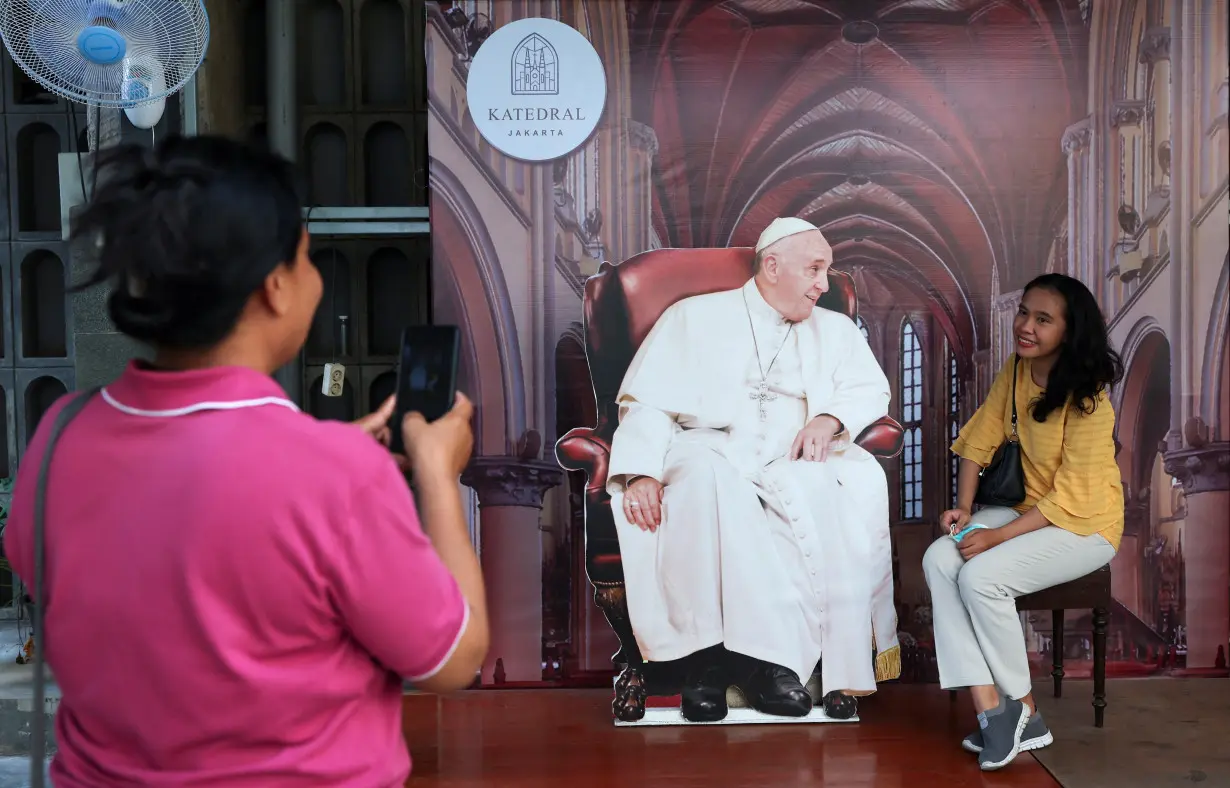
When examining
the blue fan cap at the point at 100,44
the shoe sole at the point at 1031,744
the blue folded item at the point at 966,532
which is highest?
the blue fan cap at the point at 100,44

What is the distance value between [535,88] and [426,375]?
310 centimetres

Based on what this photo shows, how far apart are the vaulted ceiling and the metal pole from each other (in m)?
1.83

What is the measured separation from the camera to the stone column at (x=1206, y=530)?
14.2ft

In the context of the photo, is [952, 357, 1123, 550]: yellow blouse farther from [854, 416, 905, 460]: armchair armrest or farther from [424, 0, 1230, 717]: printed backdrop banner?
[424, 0, 1230, 717]: printed backdrop banner

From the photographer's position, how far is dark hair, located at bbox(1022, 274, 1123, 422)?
3510 millimetres

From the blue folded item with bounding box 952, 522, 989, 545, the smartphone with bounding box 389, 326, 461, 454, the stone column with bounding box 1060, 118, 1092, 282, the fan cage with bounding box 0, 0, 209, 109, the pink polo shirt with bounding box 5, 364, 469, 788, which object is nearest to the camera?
the pink polo shirt with bounding box 5, 364, 469, 788

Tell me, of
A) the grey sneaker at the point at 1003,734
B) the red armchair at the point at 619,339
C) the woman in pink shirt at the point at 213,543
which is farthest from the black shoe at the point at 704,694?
the woman in pink shirt at the point at 213,543

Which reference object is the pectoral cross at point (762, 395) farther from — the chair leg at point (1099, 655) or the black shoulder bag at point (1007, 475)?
the chair leg at point (1099, 655)

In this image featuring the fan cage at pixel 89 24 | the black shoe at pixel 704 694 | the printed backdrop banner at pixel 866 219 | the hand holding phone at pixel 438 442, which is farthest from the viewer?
the printed backdrop banner at pixel 866 219

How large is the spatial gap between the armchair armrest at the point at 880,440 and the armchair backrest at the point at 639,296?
0.48m

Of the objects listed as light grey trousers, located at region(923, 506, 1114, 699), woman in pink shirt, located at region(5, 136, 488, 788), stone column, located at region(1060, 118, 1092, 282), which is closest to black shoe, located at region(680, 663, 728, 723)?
light grey trousers, located at region(923, 506, 1114, 699)

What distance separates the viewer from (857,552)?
12.9ft

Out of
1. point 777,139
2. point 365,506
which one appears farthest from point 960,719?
point 365,506

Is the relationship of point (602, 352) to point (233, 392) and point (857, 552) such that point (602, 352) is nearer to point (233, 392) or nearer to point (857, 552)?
point (857, 552)
